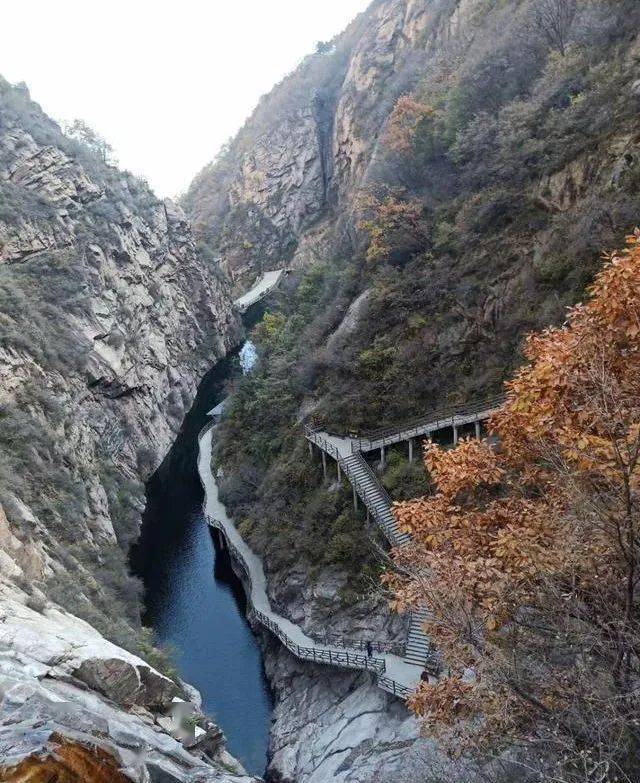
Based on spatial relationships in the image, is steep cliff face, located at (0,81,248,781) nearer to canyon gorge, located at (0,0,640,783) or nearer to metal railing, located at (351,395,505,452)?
canyon gorge, located at (0,0,640,783)

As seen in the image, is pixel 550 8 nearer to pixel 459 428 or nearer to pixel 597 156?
pixel 597 156

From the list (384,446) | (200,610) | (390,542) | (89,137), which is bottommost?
(200,610)

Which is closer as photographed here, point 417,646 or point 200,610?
point 417,646

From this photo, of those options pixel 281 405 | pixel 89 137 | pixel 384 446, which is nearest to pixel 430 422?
pixel 384 446

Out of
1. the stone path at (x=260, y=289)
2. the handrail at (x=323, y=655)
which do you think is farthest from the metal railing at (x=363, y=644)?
the stone path at (x=260, y=289)

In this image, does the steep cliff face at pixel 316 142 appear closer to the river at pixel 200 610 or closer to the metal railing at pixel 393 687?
the river at pixel 200 610

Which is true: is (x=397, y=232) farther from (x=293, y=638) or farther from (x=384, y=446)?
(x=293, y=638)

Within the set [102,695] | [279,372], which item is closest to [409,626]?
[102,695]
